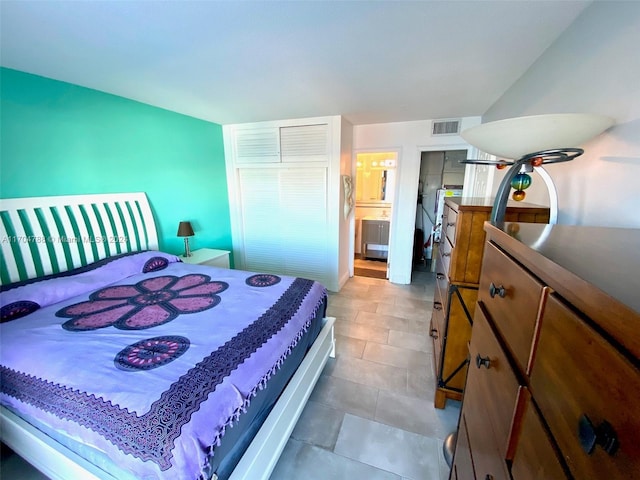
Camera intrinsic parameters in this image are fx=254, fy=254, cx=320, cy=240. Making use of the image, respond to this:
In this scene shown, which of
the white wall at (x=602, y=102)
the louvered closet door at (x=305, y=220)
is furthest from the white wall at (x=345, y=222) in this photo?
the white wall at (x=602, y=102)

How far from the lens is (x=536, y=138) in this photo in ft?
2.91

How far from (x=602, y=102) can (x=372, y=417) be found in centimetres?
204

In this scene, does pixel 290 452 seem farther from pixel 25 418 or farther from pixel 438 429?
pixel 25 418

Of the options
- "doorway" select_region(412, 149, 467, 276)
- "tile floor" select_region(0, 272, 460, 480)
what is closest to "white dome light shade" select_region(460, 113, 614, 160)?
"tile floor" select_region(0, 272, 460, 480)

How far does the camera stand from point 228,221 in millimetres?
3998

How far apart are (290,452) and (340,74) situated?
8.43 feet

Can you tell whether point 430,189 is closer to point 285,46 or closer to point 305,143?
point 305,143

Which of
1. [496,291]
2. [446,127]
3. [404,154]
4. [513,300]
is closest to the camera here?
[513,300]

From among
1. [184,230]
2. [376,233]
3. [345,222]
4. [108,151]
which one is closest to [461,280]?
[345,222]

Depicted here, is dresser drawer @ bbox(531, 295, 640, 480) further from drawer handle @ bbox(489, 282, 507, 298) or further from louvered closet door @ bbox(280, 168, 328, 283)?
louvered closet door @ bbox(280, 168, 328, 283)

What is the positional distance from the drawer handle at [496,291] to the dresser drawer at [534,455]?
256 mm

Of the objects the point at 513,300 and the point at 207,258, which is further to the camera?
the point at 207,258

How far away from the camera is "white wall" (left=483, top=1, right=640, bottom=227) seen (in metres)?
0.92

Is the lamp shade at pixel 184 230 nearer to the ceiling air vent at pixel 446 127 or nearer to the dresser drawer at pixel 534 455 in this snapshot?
the dresser drawer at pixel 534 455
